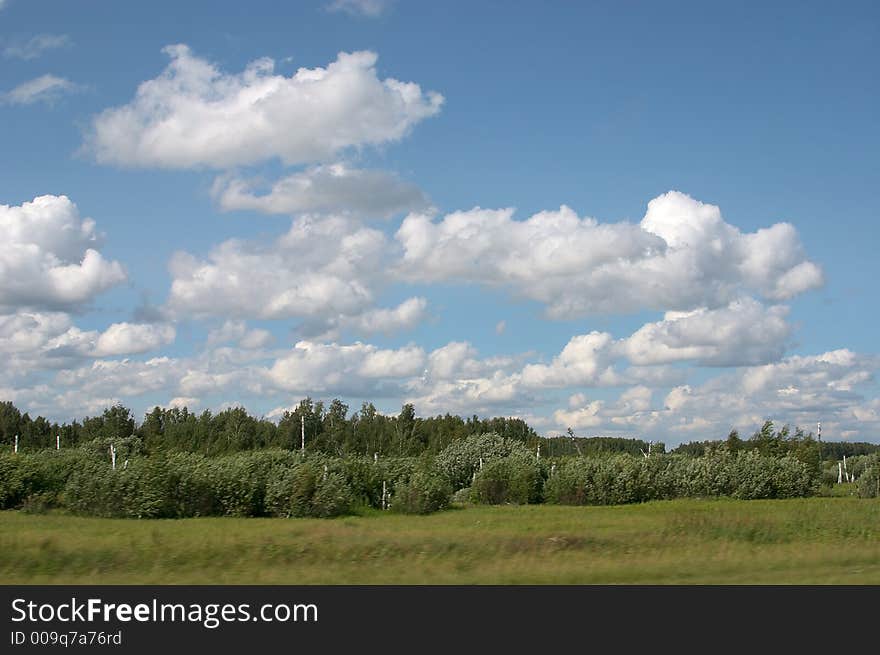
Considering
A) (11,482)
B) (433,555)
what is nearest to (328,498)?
(11,482)

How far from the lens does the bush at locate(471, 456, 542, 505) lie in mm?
57188

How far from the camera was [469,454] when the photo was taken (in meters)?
71.8

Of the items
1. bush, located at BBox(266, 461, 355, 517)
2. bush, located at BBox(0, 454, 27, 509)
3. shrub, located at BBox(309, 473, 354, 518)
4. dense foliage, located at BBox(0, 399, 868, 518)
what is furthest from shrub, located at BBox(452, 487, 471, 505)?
bush, located at BBox(0, 454, 27, 509)

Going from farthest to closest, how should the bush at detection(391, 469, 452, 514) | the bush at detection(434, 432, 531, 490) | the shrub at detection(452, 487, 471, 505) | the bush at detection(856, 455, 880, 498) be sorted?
the bush at detection(434, 432, 531, 490) < the bush at detection(856, 455, 880, 498) < the shrub at detection(452, 487, 471, 505) < the bush at detection(391, 469, 452, 514)

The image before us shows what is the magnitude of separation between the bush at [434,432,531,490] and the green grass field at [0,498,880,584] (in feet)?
134

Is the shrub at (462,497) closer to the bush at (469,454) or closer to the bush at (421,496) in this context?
the bush at (469,454)

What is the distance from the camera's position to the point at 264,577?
1908 cm

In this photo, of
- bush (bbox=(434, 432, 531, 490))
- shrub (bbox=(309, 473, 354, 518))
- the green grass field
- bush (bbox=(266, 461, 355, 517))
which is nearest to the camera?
the green grass field

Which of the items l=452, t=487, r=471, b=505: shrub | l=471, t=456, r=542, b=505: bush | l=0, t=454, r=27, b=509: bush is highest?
l=0, t=454, r=27, b=509: bush

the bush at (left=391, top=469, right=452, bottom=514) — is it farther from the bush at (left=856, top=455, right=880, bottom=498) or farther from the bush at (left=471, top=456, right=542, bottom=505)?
the bush at (left=856, top=455, right=880, bottom=498)

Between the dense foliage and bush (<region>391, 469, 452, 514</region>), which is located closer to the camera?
the dense foliage

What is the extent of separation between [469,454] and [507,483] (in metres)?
14.0

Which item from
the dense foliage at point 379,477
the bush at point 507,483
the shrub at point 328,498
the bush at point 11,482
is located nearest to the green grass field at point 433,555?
the dense foliage at point 379,477
